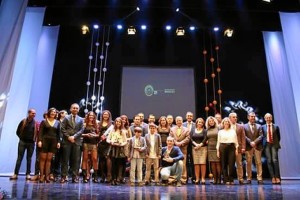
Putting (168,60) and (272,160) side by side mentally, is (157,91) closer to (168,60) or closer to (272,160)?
(168,60)

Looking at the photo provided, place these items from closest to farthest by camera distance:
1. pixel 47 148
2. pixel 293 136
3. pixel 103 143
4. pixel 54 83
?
pixel 47 148, pixel 103 143, pixel 293 136, pixel 54 83

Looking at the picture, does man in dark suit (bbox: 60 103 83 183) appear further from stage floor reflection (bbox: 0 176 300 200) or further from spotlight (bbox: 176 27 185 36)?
spotlight (bbox: 176 27 185 36)

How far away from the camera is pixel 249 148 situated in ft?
17.6

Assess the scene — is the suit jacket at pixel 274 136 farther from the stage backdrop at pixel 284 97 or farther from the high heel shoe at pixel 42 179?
the high heel shoe at pixel 42 179

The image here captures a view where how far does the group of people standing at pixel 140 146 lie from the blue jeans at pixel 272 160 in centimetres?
2

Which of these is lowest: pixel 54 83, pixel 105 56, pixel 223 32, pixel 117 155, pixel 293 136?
pixel 117 155

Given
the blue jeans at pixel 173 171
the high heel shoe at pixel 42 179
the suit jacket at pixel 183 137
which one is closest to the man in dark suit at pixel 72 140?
the high heel shoe at pixel 42 179

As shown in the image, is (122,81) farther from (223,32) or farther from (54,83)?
(223,32)

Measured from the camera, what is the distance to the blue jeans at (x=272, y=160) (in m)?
5.14

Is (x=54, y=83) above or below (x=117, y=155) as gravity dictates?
above

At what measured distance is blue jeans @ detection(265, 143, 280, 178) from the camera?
16.9 ft

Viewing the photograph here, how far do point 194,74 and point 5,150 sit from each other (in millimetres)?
4917

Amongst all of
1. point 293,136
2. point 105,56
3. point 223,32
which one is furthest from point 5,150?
point 293,136

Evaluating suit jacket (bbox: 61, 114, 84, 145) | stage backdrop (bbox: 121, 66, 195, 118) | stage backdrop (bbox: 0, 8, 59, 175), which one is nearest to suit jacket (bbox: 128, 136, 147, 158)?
suit jacket (bbox: 61, 114, 84, 145)
